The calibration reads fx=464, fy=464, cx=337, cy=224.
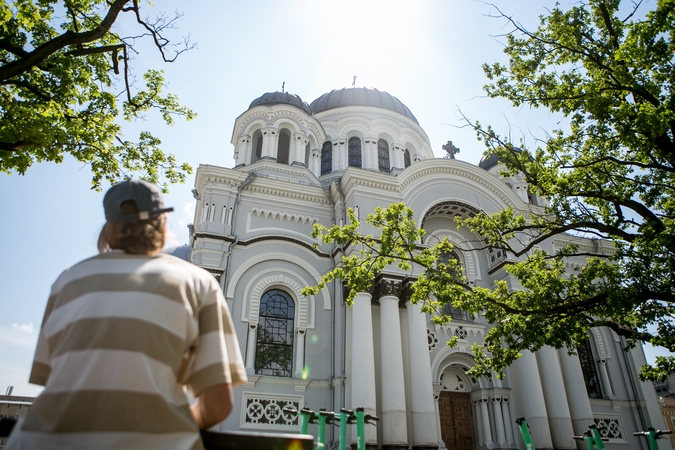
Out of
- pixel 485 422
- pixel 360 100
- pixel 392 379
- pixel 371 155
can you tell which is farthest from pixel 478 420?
pixel 360 100

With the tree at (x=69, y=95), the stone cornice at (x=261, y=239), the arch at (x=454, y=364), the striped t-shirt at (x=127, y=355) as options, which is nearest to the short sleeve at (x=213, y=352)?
→ the striped t-shirt at (x=127, y=355)

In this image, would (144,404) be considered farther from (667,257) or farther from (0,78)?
(667,257)

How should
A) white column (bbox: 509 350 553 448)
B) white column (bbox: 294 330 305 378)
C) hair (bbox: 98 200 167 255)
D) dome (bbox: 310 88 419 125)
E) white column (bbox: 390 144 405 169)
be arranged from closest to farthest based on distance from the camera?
1. hair (bbox: 98 200 167 255)
2. white column (bbox: 294 330 305 378)
3. white column (bbox: 509 350 553 448)
4. white column (bbox: 390 144 405 169)
5. dome (bbox: 310 88 419 125)

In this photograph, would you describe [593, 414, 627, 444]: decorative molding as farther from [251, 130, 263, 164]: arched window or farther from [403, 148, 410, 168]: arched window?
[251, 130, 263, 164]: arched window

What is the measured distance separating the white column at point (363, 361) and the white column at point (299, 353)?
59.9 inches

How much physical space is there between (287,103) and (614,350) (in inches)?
562

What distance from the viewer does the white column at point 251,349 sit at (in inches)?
459

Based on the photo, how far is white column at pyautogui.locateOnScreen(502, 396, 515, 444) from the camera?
1270 centimetres

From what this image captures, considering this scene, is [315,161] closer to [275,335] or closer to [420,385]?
[275,335]

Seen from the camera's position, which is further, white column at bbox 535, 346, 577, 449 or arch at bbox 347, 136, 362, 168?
arch at bbox 347, 136, 362, 168

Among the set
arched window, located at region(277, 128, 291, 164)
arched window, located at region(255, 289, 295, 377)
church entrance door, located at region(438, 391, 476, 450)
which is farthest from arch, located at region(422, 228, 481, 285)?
arched window, located at region(277, 128, 291, 164)

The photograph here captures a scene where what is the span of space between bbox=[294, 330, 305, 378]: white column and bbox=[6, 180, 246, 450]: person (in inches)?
428

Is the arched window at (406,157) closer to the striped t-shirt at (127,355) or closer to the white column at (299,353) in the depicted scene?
the white column at (299,353)

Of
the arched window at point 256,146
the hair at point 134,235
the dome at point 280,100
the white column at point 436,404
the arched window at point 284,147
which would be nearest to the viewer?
the hair at point 134,235
